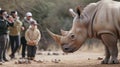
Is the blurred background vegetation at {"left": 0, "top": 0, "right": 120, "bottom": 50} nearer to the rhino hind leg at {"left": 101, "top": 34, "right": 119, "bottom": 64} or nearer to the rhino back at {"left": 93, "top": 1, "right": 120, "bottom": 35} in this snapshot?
the rhino back at {"left": 93, "top": 1, "right": 120, "bottom": 35}

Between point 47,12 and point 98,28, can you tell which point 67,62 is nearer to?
point 98,28

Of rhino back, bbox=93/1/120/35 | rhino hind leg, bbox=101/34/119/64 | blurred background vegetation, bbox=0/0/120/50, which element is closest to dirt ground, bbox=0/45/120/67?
rhino hind leg, bbox=101/34/119/64

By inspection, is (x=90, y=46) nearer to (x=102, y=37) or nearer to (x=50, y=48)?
(x=50, y=48)

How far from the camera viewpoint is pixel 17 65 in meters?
12.5

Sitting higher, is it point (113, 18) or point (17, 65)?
point (113, 18)

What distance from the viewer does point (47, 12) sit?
31.5m

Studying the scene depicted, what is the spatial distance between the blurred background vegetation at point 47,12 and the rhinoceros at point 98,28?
46.5ft

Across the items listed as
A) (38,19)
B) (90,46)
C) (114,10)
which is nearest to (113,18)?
(114,10)

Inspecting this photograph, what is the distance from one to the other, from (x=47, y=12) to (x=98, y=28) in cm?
1978

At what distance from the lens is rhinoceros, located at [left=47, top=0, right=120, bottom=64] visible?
1175cm

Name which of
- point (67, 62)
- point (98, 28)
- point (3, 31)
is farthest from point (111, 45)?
point (3, 31)

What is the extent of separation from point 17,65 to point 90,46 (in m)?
14.3

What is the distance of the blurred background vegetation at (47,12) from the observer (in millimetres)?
27703

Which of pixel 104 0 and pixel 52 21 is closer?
pixel 104 0
